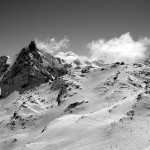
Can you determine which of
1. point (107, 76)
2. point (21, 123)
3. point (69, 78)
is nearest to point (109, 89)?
point (107, 76)

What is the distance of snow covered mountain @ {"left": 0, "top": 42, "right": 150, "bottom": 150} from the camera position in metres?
25.3

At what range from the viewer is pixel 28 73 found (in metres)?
130

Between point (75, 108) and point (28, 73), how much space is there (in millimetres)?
75852

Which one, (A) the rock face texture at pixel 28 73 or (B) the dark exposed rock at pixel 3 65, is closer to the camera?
(A) the rock face texture at pixel 28 73

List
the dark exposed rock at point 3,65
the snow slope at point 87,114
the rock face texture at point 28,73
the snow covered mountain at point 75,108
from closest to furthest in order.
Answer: the snow slope at point 87,114
the snow covered mountain at point 75,108
the rock face texture at point 28,73
the dark exposed rock at point 3,65

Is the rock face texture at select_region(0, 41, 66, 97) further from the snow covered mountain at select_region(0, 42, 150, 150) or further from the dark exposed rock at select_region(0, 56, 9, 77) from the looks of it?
the dark exposed rock at select_region(0, 56, 9, 77)

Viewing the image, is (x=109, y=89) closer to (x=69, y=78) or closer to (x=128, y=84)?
(x=128, y=84)

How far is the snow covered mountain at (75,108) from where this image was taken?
25281mm

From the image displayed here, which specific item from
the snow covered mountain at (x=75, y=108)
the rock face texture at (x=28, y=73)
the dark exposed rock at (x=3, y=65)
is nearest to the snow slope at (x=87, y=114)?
the snow covered mountain at (x=75, y=108)

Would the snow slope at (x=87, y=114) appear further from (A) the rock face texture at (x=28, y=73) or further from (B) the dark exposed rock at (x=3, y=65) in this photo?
(B) the dark exposed rock at (x=3, y=65)

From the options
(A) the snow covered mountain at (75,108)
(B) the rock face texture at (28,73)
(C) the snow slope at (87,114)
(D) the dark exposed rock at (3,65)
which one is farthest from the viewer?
(D) the dark exposed rock at (3,65)

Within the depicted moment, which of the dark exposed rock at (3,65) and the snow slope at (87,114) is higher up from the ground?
the dark exposed rock at (3,65)

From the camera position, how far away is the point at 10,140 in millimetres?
58938

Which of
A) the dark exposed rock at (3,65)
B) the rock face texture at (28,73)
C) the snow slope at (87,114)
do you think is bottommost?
the snow slope at (87,114)
